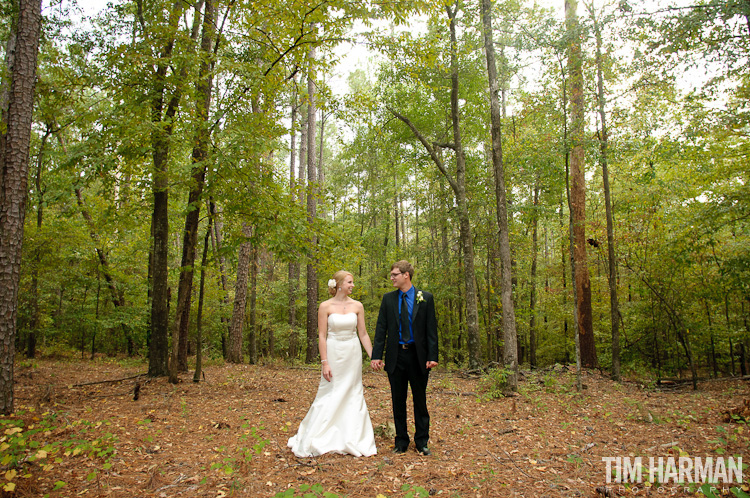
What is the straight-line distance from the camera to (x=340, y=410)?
4508 millimetres

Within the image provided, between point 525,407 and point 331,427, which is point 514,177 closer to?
point 525,407

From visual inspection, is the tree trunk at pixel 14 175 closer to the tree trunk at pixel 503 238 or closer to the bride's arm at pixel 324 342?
the bride's arm at pixel 324 342

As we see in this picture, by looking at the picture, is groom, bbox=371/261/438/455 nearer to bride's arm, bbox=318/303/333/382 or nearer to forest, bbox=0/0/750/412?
bride's arm, bbox=318/303/333/382

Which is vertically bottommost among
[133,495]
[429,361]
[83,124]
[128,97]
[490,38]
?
[133,495]

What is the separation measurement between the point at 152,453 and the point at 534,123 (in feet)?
32.9

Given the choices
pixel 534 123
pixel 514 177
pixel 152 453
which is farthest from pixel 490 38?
pixel 152 453

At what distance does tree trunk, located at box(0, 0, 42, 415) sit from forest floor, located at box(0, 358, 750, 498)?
79 centimetres

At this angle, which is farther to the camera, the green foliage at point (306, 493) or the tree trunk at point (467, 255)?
the tree trunk at point (467, 255)

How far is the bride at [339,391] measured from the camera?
4.33 m

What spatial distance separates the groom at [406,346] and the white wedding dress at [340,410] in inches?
16.4

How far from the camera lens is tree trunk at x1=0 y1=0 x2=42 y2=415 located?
4691 mm

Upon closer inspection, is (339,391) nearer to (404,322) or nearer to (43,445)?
(404,322)

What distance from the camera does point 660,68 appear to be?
7449 mm

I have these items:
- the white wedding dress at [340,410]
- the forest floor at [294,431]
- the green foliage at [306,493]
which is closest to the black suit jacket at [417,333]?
the white wedding dress at [340,410]
